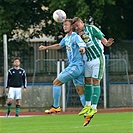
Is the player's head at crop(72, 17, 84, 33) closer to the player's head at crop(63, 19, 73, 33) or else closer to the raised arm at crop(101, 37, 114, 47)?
the player's head at crop(63, 19, 73, 33)

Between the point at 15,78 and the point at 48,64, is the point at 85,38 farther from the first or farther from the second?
the point at 48,64

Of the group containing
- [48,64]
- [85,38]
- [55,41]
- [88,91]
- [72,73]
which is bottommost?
[88,91]

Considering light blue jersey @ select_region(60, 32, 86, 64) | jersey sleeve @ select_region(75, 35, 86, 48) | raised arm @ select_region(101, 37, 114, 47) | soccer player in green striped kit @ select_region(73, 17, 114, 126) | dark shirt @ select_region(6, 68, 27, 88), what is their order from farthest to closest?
1. dark shirt @ select_region(6, 68, 27, 88)
2. raised arm @ select_region(101, 37, 114, 47)
3. soccer player in green striped kit @ select_region(73, 17, 114, 126)
4. light blue jersey @ select_region(60, 32, 86, 64)
5. jersey sleeve @ select_region(75, 35, 86, 48)

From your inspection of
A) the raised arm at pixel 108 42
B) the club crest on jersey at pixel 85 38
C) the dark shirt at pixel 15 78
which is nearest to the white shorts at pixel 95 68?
the raised arm at pixel 108 42

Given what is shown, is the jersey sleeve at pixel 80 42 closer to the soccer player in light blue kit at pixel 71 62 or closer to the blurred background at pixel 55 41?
the soccer player in light blue kit at pixel 71 62

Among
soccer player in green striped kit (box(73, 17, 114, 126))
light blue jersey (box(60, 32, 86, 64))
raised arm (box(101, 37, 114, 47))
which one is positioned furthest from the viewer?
raised arm (box(101, 37, 114, 47))

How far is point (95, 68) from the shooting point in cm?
1623

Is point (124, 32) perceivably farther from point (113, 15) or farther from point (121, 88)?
point (121, 88)

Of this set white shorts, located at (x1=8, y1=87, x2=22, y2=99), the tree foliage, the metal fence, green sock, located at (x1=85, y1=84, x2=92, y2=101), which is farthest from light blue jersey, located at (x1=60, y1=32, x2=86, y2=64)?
the tree foliage

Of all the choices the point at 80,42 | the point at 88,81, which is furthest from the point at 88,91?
the point at 80,42

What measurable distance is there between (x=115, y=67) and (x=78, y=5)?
3.29 meters

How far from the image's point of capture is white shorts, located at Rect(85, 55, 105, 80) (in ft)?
53.3

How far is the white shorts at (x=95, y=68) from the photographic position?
53.3 feet

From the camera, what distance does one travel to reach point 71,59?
53.0ft
